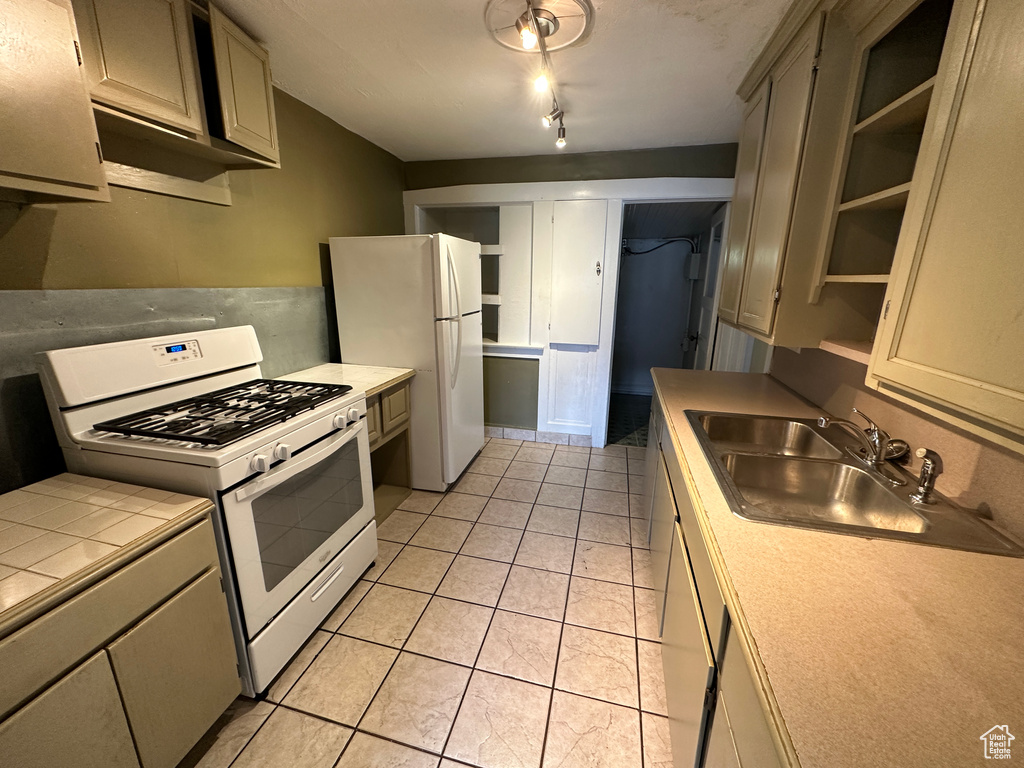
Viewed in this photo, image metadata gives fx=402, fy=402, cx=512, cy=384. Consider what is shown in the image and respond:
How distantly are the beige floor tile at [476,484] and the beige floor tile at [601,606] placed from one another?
0.98 metres

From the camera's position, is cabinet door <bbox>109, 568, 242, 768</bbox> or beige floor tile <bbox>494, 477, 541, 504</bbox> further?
beige floor tile <bbox>494, 477, 541, 504</bbox>

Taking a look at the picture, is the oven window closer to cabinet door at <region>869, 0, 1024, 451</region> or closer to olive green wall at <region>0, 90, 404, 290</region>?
olive green wall at <region>0, 90, 404, 290</region>

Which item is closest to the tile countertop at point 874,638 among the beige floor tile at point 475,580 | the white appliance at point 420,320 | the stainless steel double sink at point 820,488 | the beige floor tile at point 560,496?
the stainless steel double sink at point 820,488

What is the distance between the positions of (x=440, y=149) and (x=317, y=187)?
109cm

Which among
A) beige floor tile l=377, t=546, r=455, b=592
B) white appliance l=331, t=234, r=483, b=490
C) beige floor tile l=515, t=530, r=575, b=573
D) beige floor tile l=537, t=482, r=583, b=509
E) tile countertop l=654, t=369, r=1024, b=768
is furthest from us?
beige floor tile l=537, t=482, r=583, b=509

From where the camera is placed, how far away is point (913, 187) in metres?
0.89

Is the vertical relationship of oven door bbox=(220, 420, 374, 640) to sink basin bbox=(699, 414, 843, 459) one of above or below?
below

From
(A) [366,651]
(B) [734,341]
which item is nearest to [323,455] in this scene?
(A) [366,651]

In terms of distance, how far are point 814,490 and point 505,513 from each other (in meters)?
1.67

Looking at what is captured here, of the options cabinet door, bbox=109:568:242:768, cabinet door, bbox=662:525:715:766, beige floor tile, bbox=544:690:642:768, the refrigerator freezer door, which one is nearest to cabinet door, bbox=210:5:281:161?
the refrigerator freezer door

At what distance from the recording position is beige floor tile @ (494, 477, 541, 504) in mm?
2725

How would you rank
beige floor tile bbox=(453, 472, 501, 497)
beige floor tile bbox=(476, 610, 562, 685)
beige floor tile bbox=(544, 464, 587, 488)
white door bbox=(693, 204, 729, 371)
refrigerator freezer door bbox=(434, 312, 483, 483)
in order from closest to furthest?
beige floor tile bbox=(476, 610, 562, 685) → refrigerator freezer door bbox=(434, 312, 483, 483) → beige floor tile bbox=(453, 472, 501, 497) → beige floor tile bbox=(544, 464, 587, 488) → white door bbox=(693, 204, 729, 371)

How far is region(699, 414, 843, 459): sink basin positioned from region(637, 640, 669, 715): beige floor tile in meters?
0.88

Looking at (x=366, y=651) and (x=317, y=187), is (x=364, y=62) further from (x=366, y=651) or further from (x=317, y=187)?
(x=366, y=651)
